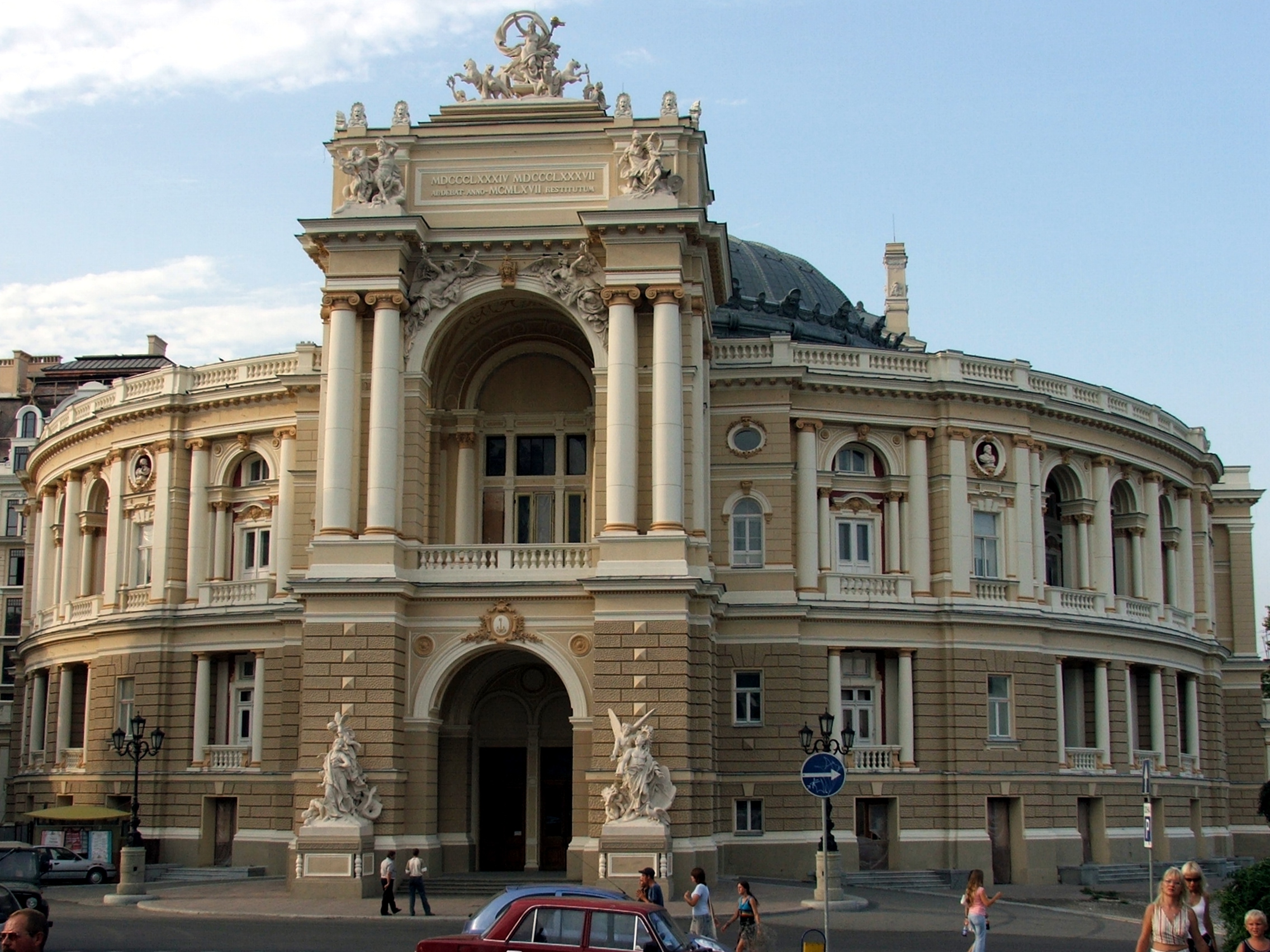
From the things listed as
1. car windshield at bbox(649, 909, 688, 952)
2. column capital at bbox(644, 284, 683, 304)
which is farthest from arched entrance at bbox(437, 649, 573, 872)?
car windshield at bbox(649, 909, 688, 952)

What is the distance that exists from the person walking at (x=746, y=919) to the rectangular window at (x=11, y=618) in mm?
67475

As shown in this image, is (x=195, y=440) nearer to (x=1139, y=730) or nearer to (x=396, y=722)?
(x=396, y=722)

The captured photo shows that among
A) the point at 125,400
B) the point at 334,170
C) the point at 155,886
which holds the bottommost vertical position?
the point at 155,886

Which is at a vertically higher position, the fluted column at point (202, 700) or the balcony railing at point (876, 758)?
the fluted column at point (202, 700)

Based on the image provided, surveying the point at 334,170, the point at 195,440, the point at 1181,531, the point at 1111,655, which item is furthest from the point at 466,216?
the point at 1181,531

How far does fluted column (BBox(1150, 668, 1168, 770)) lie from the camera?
179 feet

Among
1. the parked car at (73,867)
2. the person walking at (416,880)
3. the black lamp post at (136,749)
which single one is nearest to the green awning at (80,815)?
the black lamp post at (136,749)

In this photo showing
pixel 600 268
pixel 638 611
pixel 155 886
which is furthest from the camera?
pixel 155 886

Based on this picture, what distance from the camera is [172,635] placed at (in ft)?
174

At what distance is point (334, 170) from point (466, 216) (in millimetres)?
3849

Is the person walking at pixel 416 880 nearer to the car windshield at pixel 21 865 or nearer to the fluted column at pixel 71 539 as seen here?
the car windshield at pixel 21 865

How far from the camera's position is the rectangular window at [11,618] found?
3302 inches

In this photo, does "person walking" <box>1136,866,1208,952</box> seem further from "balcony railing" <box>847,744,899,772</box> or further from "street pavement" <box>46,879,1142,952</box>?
"balcony railing" <box>847,744,899,772</box>

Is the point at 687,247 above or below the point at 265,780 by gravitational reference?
above
